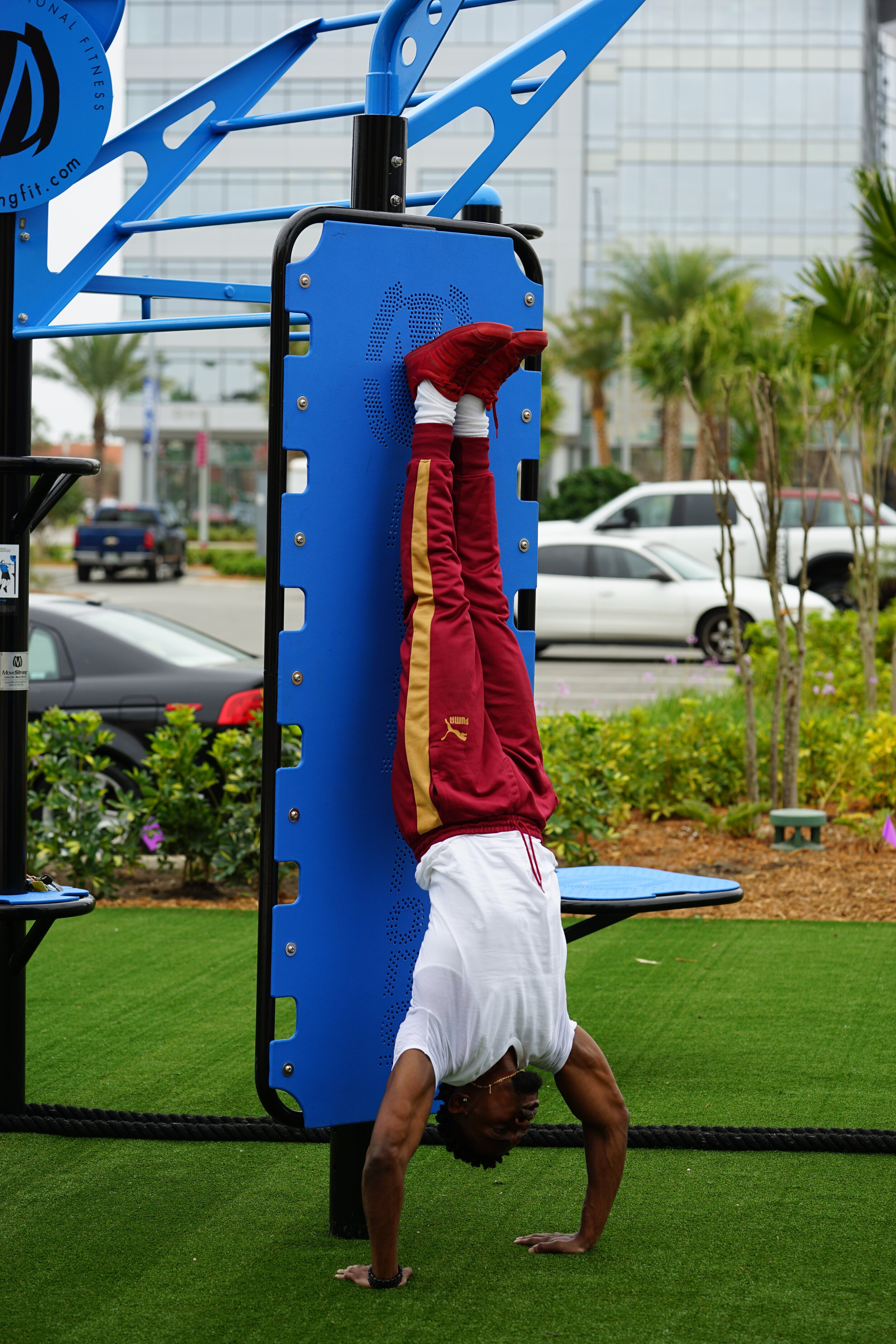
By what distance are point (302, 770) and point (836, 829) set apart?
5619 millimetres

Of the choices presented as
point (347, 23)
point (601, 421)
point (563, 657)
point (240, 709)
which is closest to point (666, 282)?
point (601, 421)

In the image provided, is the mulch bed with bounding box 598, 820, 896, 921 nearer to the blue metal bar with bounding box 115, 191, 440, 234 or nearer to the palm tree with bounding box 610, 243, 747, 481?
the blue metal bar with bounding box 115, 191, 440, 234

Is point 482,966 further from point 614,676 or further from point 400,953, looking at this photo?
point 614,676

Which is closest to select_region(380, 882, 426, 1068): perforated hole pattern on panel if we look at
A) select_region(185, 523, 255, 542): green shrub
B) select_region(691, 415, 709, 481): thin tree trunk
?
select_region(691, 415, 709, 481): thin tree trunk

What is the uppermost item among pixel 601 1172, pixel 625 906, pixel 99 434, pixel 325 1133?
pixel 99 434

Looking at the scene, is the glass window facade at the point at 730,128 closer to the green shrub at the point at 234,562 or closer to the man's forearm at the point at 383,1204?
the green shrub at the point at 234,562

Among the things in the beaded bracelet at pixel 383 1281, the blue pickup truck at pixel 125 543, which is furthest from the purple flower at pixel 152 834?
the blue pickup truck at pixel 125 543

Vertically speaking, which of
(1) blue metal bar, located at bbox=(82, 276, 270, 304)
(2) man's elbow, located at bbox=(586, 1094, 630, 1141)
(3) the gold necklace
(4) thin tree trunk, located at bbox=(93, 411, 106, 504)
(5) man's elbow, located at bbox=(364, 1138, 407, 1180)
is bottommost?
(2) man's elbow, located at bbox=(586, 1094, 630, 1141)

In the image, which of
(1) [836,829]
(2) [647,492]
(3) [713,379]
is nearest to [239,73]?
(1) [836,829]

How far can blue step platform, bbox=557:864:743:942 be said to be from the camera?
459 centimetres

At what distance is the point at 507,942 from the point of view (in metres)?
3.23

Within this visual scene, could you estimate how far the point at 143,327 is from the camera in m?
4.15

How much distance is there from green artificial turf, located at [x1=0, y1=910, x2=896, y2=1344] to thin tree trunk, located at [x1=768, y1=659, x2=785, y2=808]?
2411mm

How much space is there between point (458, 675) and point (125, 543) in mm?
35459
